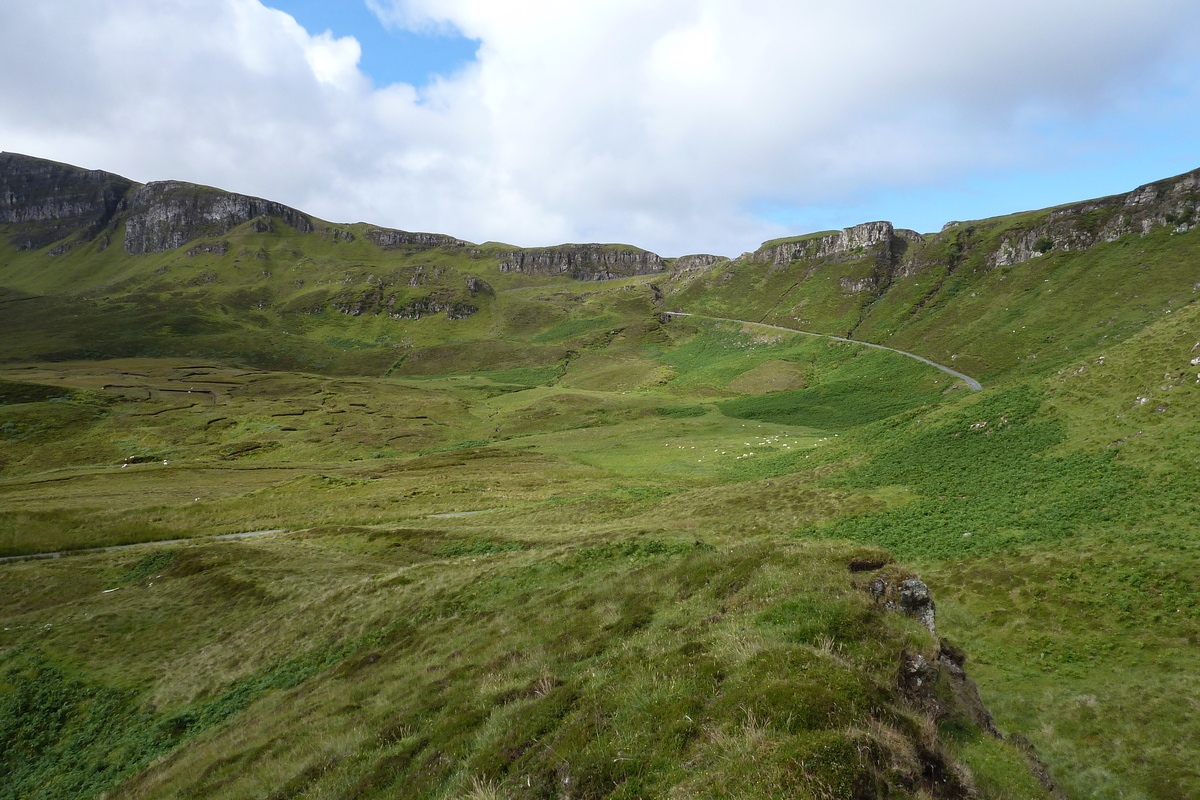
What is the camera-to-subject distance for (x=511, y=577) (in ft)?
85.3

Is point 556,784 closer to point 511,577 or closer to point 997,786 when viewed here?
point 997,786

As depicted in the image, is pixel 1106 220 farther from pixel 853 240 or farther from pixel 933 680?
pixel 933 680

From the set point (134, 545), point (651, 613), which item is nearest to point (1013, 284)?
point (651, 613)

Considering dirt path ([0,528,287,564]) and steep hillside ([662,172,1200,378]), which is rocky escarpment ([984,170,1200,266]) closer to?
steep hillside ([662,172,1200,378])

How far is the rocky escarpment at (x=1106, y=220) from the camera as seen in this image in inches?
4087

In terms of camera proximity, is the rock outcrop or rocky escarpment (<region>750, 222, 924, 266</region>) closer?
the rock outcrop

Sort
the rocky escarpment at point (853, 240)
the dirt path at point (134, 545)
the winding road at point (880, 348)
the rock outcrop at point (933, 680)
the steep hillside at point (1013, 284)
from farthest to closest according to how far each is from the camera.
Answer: the rocky escarpment at point (853, 240)
the steep hillside at point (1013, 284)
the winding road at point (880, 348)
the dirt path at point (134, 545)
the rock outcrop at point (933, 680)

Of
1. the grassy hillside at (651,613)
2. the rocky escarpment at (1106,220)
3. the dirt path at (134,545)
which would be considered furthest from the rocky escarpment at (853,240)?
the dirt path at (134,545)

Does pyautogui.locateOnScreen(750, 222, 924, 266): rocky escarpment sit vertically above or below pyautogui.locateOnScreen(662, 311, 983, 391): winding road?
above

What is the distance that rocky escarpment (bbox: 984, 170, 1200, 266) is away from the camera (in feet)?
341

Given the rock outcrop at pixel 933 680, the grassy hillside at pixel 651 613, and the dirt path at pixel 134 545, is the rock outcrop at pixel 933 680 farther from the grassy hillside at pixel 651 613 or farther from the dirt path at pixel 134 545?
the dirt path at pixel 134 545

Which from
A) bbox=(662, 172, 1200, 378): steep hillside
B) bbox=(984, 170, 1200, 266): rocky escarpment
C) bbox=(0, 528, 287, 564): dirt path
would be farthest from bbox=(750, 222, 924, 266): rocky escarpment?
bbox=(0, 528, 287, 564): dirt path

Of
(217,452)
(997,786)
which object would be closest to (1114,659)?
(997,786)

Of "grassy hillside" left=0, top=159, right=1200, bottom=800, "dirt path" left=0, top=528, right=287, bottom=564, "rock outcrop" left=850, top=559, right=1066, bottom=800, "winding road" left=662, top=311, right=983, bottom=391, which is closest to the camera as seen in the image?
"grassy hillside" left=0, top=159, right=1200, bottom=800
